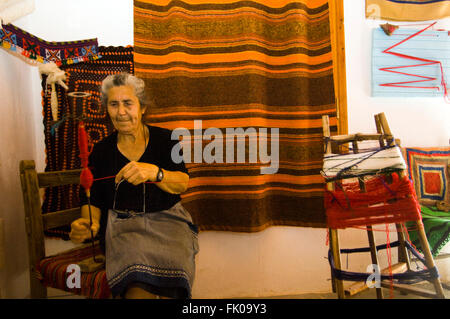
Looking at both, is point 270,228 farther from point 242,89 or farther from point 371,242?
point 242,89

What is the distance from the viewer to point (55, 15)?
1.62 metres

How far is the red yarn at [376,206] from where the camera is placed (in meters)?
1.07

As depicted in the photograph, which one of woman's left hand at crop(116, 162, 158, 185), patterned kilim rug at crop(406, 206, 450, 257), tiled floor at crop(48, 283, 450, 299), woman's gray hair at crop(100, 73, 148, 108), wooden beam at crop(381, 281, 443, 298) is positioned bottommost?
tiled floor at crop(48, 283, 450, 299)

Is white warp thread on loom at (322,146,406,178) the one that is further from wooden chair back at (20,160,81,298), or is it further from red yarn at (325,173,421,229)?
wooden chair back at (20,160,81,298)

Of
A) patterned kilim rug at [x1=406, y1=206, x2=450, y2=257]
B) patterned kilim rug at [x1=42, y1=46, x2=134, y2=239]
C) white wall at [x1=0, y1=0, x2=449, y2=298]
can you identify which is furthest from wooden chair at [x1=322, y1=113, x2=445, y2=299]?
patterned kilim rug at [x1=42, y1=46, x2=134, y2=239]

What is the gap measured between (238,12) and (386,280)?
1.56m

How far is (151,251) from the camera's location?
1004 millimetres

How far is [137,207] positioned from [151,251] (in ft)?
0.69

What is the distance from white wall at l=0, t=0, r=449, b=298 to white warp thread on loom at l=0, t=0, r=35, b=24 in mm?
235

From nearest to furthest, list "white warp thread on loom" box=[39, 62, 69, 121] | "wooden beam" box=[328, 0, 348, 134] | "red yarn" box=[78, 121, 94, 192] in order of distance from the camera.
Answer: "red yarn" box=[78, 121, 94, 192]
"white warp thread on loom" box=[39, 62, 69, 121]
"wooden beam" box=[328, 0, 348, 134]

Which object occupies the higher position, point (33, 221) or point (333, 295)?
point (33, 221)

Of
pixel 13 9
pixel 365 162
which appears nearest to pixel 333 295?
pixel 365 162

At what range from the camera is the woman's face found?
1111 mm
